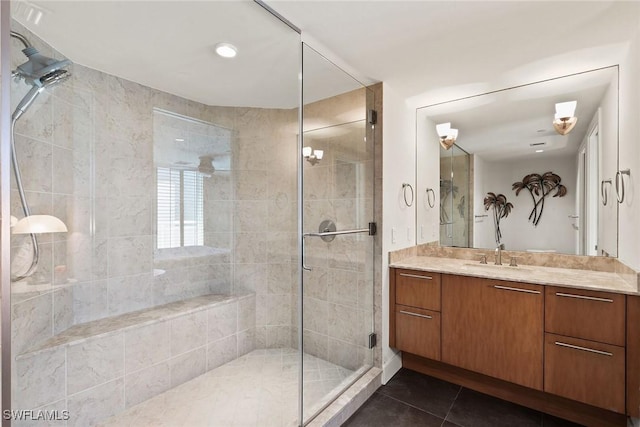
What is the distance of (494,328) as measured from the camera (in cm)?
196

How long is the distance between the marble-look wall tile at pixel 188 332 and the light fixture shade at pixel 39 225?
1.01 metres

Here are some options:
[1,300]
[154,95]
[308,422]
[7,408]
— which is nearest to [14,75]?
[1,300]

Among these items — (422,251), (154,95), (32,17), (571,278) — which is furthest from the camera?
(422,251)

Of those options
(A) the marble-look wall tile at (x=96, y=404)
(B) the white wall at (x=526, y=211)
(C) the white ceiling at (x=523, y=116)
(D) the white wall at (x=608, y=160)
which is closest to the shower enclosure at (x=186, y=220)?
(A) the marble-look wall tile at (x=96, y=404)

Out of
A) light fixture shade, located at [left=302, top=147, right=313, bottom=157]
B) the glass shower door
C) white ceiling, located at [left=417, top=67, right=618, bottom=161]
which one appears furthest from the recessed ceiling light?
white ceiling, located at [left=417, top=67, right=618, bottom=161]

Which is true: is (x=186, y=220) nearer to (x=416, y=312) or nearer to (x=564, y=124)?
(x=416, y=312)

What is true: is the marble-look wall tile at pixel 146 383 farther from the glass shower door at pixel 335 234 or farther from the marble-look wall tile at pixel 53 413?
the glass shower door at pixel 335 234

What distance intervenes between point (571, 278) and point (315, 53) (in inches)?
88.1

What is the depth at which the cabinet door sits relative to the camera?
5.97 feet

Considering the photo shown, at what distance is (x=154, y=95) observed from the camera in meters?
2.33

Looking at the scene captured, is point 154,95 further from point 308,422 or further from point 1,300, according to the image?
point 308,422

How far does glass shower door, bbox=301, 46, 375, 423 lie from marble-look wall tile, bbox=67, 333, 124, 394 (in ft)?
4.15

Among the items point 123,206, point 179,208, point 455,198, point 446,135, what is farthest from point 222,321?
point 446,135

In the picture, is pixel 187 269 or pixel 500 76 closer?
pixel 500 76
